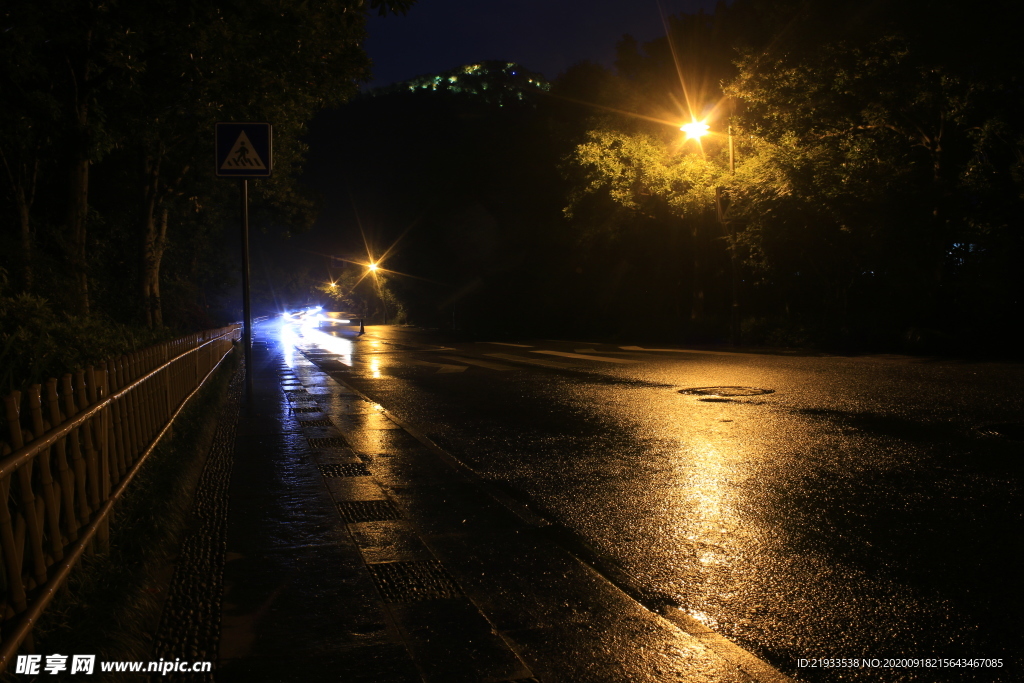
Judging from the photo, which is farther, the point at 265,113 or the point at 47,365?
the point at 265,113

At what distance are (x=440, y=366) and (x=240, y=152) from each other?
10062mm

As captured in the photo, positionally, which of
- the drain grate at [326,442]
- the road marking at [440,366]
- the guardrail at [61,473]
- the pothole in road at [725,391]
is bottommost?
the road marking at [440,366]

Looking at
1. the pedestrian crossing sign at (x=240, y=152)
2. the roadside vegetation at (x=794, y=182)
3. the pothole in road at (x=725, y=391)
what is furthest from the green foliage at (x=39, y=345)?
the roadside vegetation at (x=794, y=182)

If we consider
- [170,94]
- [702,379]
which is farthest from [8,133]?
[702,379]

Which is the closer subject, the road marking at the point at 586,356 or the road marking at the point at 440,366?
the road marking at the point at 440,366

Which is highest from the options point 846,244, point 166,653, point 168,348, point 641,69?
point 641,69

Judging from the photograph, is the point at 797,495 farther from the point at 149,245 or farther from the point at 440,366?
the point at 149,245

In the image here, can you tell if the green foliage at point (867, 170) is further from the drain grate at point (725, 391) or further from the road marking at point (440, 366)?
the road marking at point (440, 366)

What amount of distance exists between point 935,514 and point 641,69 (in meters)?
30.9

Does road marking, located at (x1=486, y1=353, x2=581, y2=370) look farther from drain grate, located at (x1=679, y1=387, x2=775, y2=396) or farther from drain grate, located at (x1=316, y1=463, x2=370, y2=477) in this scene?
drain grate, located at (x1=316, y1=463, x2=370, y2=477)

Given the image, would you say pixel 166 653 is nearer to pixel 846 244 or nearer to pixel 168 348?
pixel 168 348

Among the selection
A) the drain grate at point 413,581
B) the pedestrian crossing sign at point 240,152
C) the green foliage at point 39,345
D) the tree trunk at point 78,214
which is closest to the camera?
the drain grate at point 413,581

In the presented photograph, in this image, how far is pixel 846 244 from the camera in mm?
24734

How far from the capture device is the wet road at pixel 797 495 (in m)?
3.82
